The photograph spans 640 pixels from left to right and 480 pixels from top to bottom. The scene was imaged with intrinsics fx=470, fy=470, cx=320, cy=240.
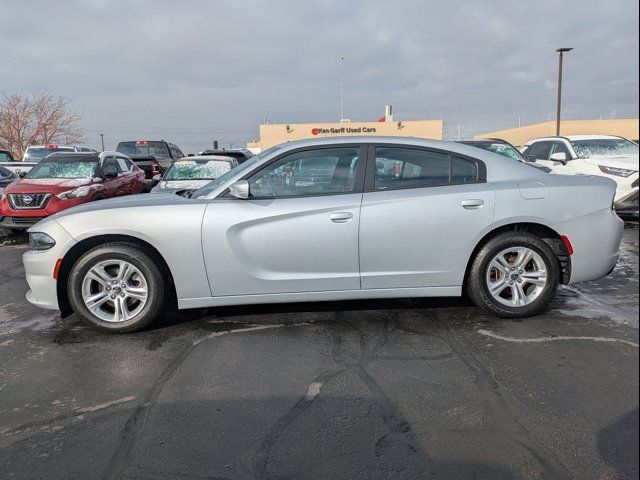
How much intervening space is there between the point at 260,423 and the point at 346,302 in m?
2.17

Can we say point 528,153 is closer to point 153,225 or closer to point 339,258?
point 339,258

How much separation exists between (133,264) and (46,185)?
5880 mm

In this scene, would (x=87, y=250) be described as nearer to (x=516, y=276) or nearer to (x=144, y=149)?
(x=516, y=276)

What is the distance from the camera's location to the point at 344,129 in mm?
35719

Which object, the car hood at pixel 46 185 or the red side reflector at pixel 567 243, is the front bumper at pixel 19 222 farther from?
the red side reflector at pixel 567 243

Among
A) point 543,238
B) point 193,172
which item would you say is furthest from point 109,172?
point 543,238

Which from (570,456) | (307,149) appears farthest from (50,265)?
(570,456)

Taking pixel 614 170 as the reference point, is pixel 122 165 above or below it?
above

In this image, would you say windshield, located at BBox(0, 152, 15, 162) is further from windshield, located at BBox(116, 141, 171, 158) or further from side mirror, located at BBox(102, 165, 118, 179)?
side mirror, located at BBox(102, 165, 118, 179)

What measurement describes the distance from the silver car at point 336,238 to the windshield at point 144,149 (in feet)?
46.8

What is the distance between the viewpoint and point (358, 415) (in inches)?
107

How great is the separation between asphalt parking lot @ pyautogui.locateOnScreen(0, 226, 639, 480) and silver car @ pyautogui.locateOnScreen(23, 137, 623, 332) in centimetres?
33

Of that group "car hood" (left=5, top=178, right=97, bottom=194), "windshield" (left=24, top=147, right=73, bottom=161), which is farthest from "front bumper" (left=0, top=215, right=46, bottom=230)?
"windshield" (left=24, top=147, right=73, bottom=161)

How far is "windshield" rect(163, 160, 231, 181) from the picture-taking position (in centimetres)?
Answer: 955
